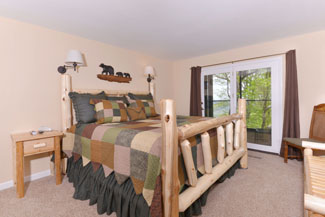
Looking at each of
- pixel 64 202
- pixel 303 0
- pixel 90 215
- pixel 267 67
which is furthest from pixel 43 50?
pixel 267 67

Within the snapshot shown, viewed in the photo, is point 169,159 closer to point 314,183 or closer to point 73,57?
point 314,183

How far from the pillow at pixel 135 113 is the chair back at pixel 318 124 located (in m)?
2.69

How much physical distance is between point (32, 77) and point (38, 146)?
38.5 inches

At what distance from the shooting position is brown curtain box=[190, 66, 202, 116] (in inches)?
160

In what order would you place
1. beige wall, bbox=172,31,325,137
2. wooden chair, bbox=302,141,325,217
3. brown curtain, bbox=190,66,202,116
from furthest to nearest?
brown curtain, bbox=190,66,202,116
beige wall, bbox=172,31,325,137
wooden chair, bbox=302,141,325,217

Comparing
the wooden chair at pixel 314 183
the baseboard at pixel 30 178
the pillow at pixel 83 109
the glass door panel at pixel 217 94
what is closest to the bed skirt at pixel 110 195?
the pillow at pixel 83 109

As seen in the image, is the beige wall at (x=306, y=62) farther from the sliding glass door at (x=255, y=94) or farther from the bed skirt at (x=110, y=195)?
the bed skirt at (x=110, y=195)

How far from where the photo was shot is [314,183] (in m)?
1.12

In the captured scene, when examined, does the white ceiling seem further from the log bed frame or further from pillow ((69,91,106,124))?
the log bed frame

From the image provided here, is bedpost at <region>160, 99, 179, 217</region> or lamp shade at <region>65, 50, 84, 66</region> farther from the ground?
lamp shade at <region>65, 50, 84, 66</region>

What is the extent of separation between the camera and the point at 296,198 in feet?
5.82

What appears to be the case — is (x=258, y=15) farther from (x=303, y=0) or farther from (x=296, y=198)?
(x=296, y=198)

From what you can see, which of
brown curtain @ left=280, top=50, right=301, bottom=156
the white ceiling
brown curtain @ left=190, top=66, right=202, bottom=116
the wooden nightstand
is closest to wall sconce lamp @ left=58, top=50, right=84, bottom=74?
the white ceiling

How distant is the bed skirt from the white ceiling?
178 centimetres
